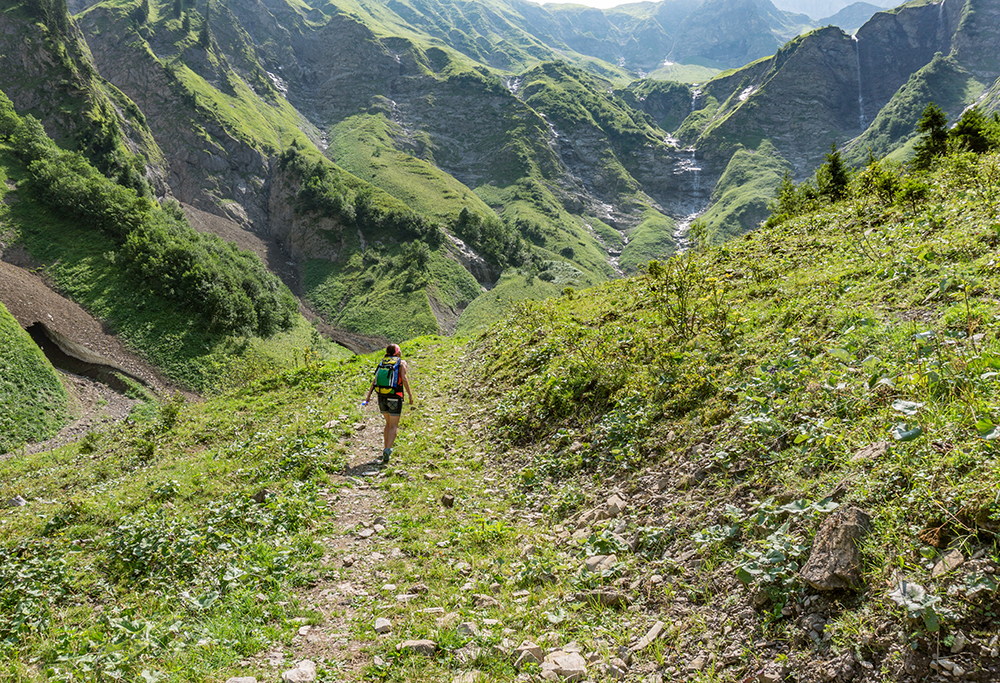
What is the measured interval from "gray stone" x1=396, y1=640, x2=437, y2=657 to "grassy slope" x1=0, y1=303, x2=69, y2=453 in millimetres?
37175

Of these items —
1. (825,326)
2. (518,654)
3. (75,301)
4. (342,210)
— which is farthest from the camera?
(342,210)

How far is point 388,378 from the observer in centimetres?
1237

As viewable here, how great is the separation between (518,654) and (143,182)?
4256 inches

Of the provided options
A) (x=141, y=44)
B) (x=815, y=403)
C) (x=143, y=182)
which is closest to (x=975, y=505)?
(x=815, y=403)

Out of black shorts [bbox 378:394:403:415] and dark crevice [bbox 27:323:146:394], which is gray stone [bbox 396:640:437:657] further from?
dark crevice [bbox 27:323:146:394]

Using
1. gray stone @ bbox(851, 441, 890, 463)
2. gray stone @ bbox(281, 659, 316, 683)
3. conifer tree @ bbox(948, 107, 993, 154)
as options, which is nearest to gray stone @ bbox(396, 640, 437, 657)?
gray stone @ bbox(281, 659, 316, 683)

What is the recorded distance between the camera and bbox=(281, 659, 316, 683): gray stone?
452 cm

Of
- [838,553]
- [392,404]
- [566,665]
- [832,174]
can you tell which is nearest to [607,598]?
[566,665]

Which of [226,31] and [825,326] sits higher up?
[226,31]

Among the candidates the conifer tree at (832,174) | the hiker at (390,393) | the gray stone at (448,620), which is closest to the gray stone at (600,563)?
the gray stone at (448,620)

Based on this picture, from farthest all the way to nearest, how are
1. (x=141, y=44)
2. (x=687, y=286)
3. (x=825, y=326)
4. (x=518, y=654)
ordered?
1. (x=141, y=44)
2. (x=687, y=286)
3. (x=825, y=326)
4. (x=518, y=654)

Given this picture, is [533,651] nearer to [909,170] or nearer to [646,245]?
[909,170]

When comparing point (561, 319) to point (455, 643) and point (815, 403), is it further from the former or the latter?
point (455, 643)

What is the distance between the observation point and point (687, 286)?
38.9 feet
